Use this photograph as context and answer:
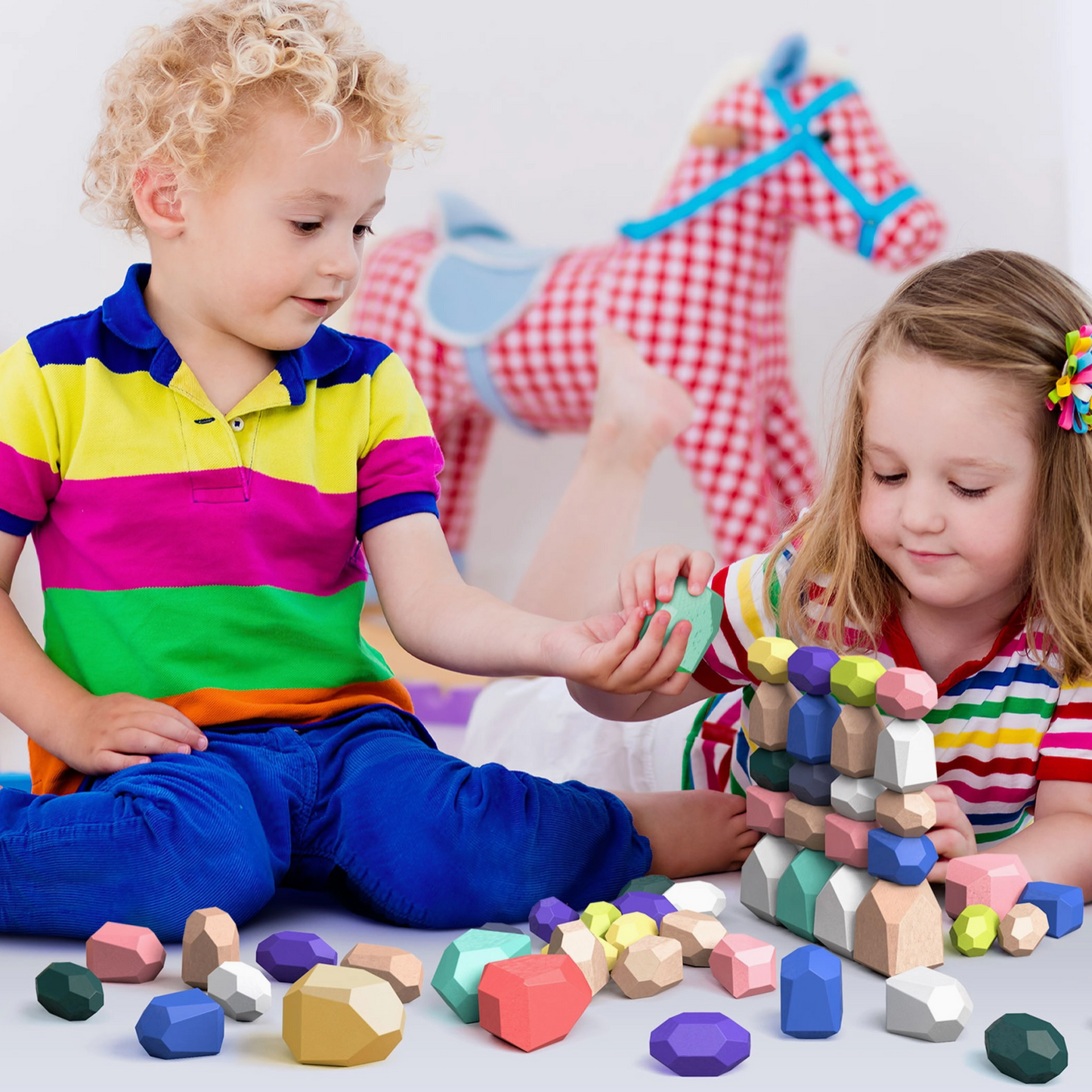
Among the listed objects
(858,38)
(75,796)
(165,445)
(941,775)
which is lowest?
(941,775)

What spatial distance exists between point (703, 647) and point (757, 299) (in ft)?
3.24

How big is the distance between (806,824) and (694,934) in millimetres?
86

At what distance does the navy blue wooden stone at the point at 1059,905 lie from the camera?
0.75 m

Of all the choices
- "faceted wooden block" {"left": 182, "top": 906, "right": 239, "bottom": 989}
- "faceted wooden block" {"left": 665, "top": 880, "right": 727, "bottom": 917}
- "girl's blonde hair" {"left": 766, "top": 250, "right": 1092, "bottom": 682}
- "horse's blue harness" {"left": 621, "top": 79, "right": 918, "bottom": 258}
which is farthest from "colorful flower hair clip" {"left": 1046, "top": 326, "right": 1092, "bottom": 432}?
"horse's blue harness" {"left": 621, "top": 79, "right": 918, "bottom": 258}

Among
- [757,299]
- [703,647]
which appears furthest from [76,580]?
[757,299]

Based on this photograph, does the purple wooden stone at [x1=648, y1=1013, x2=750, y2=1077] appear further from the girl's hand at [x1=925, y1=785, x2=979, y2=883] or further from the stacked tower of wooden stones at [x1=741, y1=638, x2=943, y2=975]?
the girl's hand at [x1=925, y1=785, x2=979, y2=883]

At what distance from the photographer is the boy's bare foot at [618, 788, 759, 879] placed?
901 mm

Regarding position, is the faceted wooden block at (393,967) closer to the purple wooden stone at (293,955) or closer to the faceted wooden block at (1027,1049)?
the purple wooden stone at (293,955)

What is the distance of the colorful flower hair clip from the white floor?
1.09ft

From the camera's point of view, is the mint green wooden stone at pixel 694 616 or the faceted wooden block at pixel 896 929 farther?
the mint green wooden stone at pixel 694 616

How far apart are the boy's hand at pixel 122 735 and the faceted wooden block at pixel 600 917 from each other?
0.26m

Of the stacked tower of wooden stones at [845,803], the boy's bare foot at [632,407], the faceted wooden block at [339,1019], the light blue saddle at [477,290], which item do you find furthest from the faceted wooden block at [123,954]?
the light blue saddle at [477,290]

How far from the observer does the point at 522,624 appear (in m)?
0.86

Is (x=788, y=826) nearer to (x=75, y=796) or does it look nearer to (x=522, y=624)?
(x=522, y=624)
